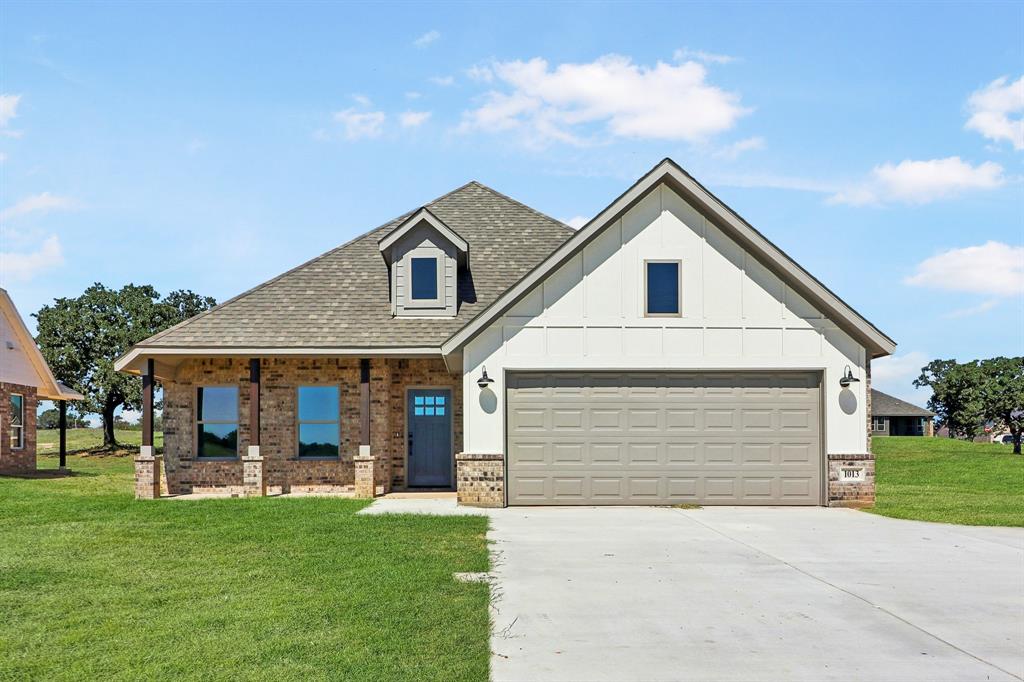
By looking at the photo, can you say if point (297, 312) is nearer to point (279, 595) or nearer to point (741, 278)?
point (741, 278)

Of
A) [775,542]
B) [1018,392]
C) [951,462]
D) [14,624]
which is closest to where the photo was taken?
[14,624]

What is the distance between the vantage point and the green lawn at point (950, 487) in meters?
15.8

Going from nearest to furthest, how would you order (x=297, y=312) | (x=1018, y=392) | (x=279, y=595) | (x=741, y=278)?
1. (x=279, y=595)
2. (x=741, y=278)
3. (x=297, y=312)
4. (x=1018, y=392)

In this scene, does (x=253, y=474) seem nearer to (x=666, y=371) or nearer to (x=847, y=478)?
(x=666, y=371)

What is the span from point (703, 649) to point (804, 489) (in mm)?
10793

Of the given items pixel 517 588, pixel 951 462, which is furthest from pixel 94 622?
pixel 951 462

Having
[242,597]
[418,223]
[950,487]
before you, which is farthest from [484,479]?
[950,487]

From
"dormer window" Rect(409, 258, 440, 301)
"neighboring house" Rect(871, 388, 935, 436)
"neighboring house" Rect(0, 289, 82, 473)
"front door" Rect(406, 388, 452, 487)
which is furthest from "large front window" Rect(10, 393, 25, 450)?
"neighboring house" Rect(871, 388, 935, 436)

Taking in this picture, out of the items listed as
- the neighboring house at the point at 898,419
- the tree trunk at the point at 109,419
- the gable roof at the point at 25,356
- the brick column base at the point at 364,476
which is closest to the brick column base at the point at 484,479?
the brick column base at the point at 364,476

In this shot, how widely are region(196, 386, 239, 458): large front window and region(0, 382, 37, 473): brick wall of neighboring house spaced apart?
12.6m

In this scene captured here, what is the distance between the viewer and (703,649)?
21.8 feet

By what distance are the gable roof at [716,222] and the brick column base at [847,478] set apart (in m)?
2.29

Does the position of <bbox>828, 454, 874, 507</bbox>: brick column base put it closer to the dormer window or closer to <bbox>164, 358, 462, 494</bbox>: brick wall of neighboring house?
<bbox>164, 358, 462, 494</bbox>: brick wall of neighboring house

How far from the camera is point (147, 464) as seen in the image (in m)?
18.1
